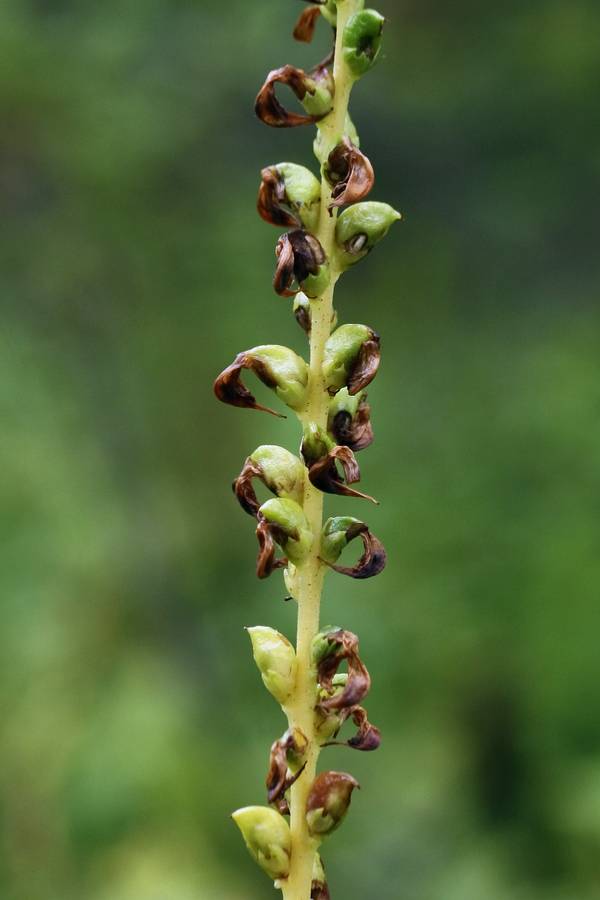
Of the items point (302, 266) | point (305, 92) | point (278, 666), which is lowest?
point (278, 666)

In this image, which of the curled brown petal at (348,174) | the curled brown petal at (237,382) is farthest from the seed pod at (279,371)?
the curled brown petal at (348,174)

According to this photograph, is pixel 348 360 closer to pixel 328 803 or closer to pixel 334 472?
pixel 334 472

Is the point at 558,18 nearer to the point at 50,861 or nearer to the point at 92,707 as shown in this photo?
the point at 92,707

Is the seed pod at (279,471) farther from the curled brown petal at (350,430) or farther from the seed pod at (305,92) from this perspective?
the seed pod at (305,92)

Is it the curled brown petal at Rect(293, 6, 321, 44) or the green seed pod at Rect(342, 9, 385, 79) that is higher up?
the curled brown petal at Rect(293, 6, 321, 44)

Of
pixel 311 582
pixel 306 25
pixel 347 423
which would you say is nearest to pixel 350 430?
pixel 347 423

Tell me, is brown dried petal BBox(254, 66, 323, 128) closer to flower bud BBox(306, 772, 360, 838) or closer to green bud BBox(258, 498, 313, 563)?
green bud BBox(258, 498, 313, 563)

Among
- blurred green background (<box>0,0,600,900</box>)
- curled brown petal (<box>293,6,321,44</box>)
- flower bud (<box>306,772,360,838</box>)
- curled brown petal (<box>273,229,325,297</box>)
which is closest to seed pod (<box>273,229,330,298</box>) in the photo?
curled brown petal (<box>273,229,325,297</box>)
